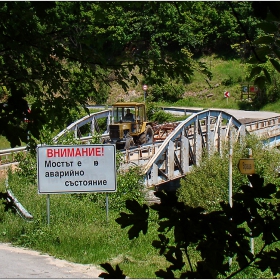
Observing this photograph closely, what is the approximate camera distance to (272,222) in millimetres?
3023

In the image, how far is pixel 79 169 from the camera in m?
15.2

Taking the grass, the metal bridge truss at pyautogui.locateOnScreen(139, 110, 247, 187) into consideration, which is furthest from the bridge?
the grass

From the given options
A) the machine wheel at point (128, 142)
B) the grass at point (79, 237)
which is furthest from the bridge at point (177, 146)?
the grass at point (79, 237)

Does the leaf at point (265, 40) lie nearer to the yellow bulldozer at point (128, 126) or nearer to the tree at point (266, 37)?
the tree at point (266, 37)

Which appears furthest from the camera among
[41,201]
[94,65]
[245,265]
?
[41,201]

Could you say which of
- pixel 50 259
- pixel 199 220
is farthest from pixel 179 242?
pixel 50 259

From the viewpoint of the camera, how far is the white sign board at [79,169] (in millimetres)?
15156

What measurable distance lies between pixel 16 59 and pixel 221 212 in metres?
1.81

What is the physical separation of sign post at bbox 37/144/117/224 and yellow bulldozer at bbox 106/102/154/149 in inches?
361

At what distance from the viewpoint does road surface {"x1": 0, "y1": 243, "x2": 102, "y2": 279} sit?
11352mm

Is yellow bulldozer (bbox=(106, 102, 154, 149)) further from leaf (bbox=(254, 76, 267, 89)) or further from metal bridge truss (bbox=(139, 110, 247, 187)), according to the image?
leaf (bbox=(254, 76, 267, 89))

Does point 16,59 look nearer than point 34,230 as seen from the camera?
Yes

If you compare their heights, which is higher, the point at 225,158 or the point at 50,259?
the point at 225,158

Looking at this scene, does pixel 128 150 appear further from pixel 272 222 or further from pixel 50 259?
pixel 272 222
